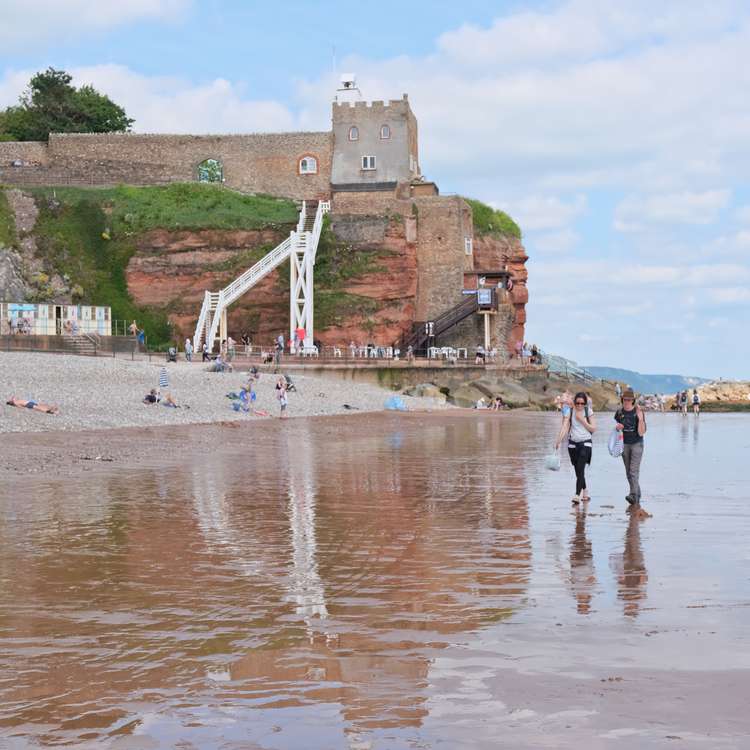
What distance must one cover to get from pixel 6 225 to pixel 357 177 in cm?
2047

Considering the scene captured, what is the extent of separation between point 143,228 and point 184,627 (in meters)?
59.4

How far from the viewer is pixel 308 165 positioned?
68.1 meters

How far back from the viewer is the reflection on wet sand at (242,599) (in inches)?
214

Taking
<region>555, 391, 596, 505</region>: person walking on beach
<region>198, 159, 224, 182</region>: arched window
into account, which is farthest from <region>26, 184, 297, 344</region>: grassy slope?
<region>555, 391, 596, 505</region>: person walking on beach

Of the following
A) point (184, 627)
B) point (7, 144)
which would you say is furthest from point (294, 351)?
point (184, 627)

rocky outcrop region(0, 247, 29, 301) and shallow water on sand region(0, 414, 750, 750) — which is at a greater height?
rocky outcrop region(0, 247, 29, 301)

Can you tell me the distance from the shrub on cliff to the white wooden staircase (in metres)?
12.4

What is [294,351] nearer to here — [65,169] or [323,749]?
[65,169]

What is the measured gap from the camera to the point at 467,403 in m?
50.8

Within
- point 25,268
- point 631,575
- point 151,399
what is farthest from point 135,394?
point 25,268

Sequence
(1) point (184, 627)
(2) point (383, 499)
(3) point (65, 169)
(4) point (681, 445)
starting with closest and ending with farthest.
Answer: (1) point (184, 627) < (2) point (383, 499) < (4) point (681, 445) < (3) point (65, 169)

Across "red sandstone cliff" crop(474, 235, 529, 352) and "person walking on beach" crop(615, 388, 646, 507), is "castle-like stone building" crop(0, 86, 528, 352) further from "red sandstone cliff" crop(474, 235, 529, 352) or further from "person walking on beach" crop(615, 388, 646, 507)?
"person walking on beach" crop(615, 388, 646, 507)

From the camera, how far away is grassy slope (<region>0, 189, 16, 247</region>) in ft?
205

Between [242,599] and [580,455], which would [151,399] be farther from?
[242,599]
